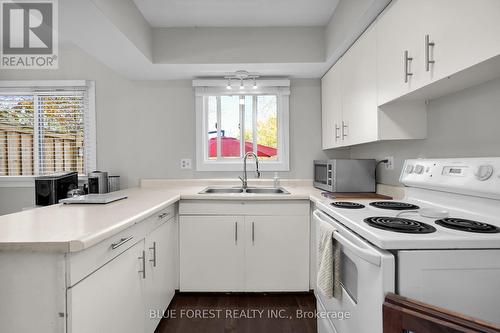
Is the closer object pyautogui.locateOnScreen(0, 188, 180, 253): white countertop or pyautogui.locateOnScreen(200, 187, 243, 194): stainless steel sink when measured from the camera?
pyautogui.locateOnScreen(0, 188, 180, 253): white countertop

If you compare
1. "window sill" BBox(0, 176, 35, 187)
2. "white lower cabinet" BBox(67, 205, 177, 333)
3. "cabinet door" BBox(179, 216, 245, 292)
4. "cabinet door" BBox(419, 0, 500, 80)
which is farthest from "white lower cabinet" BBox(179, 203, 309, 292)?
"window sill" BBox(0, 176, 35, 187)

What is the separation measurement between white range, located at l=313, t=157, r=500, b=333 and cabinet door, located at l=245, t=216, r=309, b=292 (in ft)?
2.74

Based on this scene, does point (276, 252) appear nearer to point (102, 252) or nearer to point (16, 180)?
point (102, 252)

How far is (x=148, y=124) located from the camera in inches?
110

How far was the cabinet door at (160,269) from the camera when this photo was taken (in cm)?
157

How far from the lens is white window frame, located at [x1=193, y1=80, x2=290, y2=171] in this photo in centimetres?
272

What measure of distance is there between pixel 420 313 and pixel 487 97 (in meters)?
1.11

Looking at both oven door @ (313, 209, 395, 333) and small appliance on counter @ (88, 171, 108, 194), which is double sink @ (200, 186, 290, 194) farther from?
oven door @ (313, 209, 395, 333)

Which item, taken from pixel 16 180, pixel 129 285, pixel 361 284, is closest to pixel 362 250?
pixel 361 284

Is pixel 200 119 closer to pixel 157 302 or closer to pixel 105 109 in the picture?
pixel 105 109

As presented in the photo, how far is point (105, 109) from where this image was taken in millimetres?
2785

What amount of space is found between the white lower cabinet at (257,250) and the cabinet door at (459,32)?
1360mm

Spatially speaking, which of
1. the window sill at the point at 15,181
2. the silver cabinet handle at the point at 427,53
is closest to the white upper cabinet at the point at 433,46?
the silver cabinet handle at the point at 427,53

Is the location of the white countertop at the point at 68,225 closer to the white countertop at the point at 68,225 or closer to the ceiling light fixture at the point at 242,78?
the white countertop at the point at 68,225
